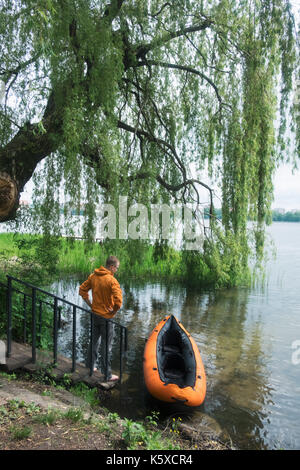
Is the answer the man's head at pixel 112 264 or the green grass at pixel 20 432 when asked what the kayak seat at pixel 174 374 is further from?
the green grass at pixel 20 432

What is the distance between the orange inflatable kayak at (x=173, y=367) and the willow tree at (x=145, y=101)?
2.13m

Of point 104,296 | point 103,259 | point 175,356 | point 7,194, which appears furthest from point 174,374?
point 7,194

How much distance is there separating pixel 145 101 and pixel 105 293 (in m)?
3.70

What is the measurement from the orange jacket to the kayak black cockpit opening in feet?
3.26

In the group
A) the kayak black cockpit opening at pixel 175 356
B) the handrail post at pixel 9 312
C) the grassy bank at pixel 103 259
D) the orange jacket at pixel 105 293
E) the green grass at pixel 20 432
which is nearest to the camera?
the green grass at pixel 20 432

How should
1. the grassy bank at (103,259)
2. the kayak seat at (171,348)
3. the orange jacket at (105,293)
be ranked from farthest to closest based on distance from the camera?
the grassy bank at (103,259) < the kayak seat at (171,348) < the orange jacket at (105,293)

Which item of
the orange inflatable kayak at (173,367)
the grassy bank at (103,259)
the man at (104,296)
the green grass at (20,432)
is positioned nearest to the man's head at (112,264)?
the man at (104,296)

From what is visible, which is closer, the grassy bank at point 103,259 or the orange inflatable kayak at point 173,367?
the orange inflatable kayak at point 173,367

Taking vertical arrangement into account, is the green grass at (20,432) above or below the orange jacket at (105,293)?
below

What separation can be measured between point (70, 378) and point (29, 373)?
42 centimetres

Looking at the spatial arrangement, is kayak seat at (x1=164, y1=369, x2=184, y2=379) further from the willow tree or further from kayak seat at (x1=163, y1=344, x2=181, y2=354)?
the willow tree

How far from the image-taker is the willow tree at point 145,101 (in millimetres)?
5102

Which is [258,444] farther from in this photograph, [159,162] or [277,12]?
[277,12]
